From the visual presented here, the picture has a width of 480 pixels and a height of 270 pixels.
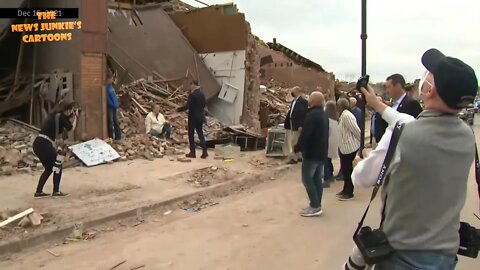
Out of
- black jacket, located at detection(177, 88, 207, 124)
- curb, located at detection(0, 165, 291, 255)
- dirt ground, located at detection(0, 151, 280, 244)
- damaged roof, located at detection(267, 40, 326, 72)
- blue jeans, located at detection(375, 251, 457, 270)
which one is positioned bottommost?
curb, located at detection(0, 165, 291, 255)

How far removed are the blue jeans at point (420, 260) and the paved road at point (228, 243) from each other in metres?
2.71

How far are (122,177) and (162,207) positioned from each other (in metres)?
1.89

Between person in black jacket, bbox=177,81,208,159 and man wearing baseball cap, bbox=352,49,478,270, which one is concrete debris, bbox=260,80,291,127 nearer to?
person in black jacket, bbox=177,81,208,159

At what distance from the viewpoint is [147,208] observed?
22.3 ft

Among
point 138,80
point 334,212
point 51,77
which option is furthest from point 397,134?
point 138,80

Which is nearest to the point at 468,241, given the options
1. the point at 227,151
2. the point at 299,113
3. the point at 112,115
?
the point at 299,113

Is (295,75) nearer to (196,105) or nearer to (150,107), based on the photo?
(150,107)

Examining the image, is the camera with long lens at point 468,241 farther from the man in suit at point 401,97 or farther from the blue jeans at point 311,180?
the blue jeans at point 311,180

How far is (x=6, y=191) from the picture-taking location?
7.20 meters

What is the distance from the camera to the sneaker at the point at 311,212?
6.55 m

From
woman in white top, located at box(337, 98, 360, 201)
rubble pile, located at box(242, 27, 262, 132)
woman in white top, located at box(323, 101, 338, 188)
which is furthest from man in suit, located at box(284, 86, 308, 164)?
rubble pile, located at box(242, 27, 262, 132)

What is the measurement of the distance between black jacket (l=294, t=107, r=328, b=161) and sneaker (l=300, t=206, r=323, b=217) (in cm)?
74

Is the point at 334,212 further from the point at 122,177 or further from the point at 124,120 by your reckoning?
the point at 124,120

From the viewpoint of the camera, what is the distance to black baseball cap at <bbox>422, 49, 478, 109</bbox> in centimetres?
191
